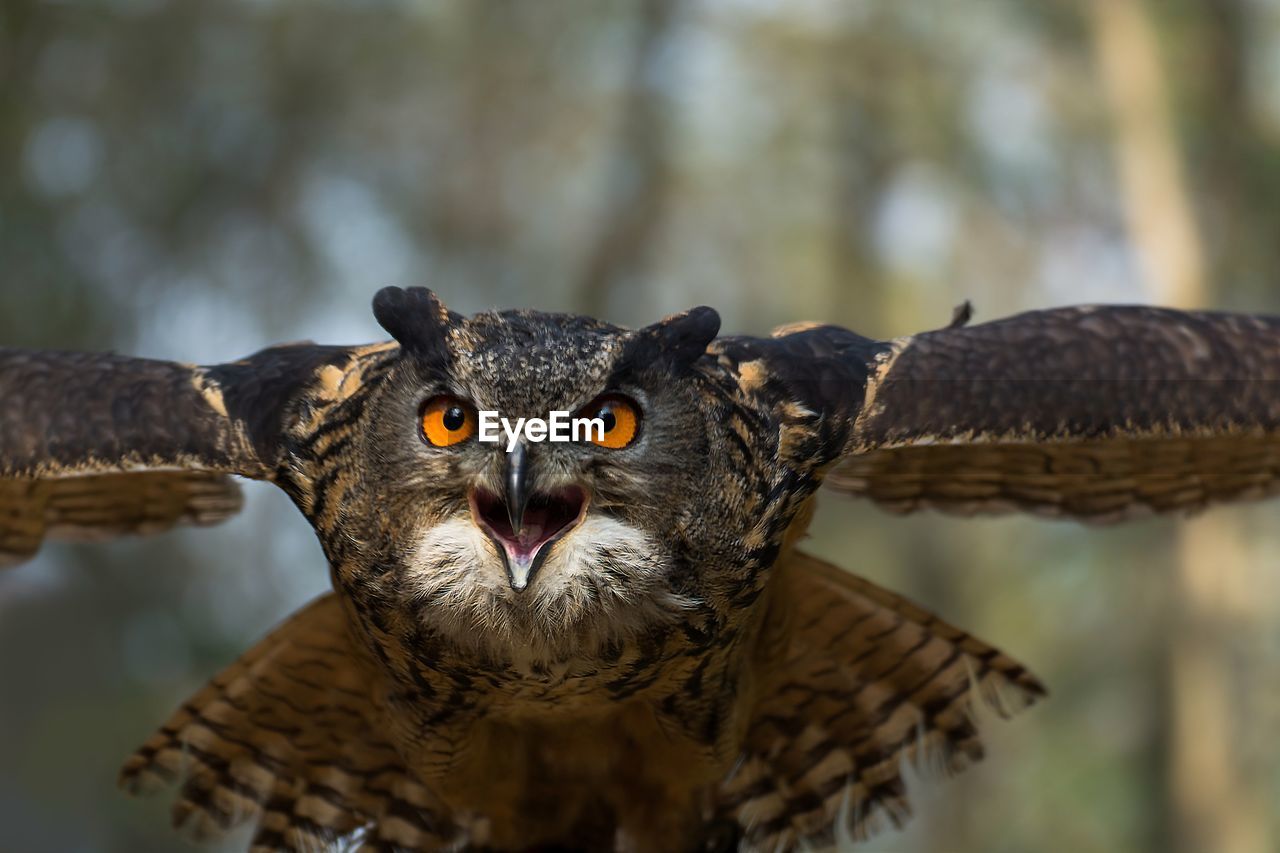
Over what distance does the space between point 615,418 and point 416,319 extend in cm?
45

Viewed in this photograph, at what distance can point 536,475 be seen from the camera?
211cm

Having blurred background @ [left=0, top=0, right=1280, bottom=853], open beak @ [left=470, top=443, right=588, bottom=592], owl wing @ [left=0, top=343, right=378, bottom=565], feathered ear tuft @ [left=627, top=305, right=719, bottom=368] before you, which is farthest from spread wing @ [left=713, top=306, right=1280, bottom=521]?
blurred background @ [left=0, top=0, right=1280, bottom=853]

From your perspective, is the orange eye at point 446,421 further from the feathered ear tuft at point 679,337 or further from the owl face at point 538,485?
the feathered ear tuft at point 679,337

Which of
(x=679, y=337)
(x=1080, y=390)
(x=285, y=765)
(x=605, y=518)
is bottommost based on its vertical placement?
(x=285, y=765)

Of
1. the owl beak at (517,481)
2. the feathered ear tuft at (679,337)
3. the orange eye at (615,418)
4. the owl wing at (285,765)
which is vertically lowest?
the owl wing at (285,765)

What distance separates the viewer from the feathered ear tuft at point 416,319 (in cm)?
237

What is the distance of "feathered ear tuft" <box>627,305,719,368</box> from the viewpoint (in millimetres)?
2404

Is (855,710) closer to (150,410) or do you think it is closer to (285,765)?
(285,765)

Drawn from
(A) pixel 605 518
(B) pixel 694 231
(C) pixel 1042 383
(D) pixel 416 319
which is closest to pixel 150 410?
(D) pixel 416 319

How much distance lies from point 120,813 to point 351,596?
7.28 metres

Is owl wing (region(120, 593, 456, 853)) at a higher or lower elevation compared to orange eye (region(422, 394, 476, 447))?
lower

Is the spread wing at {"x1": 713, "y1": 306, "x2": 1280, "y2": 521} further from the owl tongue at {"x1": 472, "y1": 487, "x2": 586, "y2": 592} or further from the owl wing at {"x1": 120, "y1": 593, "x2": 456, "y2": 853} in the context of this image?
the owl wing at {"x1": 120, "y1": 593, "x2": 456, "y2": 853}

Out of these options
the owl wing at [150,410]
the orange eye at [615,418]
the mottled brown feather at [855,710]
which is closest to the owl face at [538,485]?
the orange eye at [615,418]

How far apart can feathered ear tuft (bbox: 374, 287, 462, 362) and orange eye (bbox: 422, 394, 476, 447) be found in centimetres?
8
